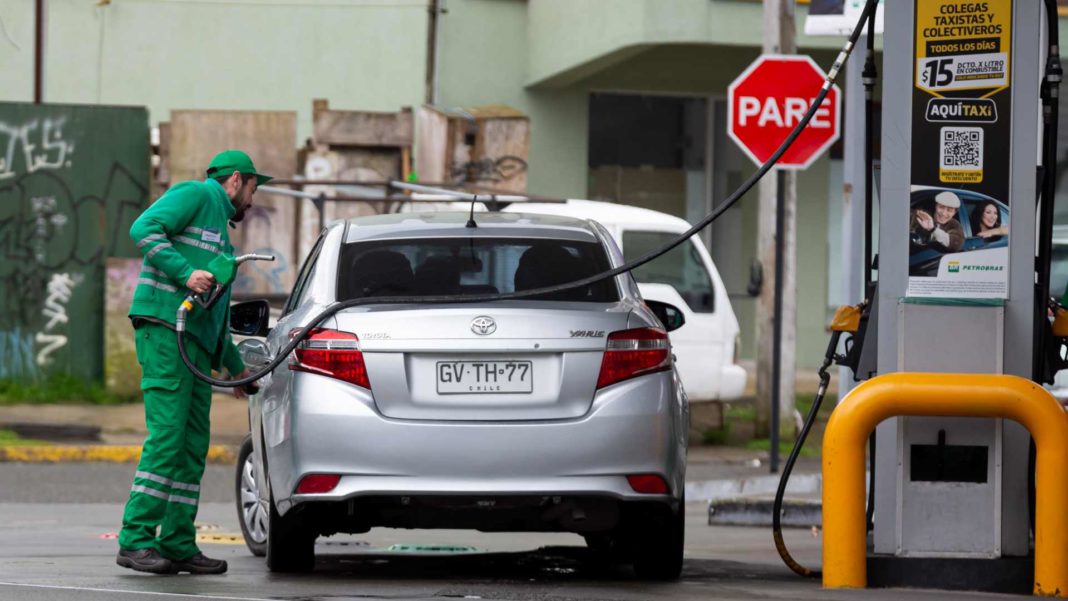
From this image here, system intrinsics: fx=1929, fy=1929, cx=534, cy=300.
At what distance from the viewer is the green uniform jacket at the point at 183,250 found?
7680mm

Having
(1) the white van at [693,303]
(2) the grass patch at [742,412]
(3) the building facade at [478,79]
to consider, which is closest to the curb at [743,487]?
(1) the white van at [693,303]

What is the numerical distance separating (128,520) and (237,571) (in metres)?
0.54

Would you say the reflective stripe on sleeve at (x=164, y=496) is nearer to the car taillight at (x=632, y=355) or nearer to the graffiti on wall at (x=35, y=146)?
the car taillight at (x=632, y=355)

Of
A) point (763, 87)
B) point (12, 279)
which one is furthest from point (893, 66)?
point (12, 279)

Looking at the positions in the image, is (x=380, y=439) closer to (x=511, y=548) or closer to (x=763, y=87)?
(x=511, y=548)

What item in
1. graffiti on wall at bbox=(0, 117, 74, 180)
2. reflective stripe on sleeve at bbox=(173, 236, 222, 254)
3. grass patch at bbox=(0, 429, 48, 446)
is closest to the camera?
reflective stripe on sleeve at bbox=(173, 236, 222, 254)

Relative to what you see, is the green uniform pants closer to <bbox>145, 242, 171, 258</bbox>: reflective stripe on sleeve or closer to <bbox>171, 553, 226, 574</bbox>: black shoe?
<bbox>171, 553, 226, 574</bbox>: black shoe

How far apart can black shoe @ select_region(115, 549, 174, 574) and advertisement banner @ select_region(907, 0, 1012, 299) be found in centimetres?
313

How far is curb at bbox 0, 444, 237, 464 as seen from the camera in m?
13.4

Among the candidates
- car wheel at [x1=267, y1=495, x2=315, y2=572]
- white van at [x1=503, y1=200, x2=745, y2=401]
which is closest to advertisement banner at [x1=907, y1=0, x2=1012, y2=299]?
car wheel at [x1=267, y1=495, x2=315, y2=572]

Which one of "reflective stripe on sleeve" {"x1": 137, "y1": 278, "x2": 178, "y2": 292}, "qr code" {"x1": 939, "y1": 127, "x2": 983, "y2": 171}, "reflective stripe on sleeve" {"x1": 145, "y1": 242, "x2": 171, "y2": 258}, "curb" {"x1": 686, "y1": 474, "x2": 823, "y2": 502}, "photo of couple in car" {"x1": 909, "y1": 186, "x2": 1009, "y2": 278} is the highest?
"qr code" {"x1": 939, "y1": 127, "x2": 983, "y2": 171}

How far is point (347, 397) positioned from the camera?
7.04 meters

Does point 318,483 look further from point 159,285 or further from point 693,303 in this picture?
point 693,303

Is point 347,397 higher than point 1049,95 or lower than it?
lower
